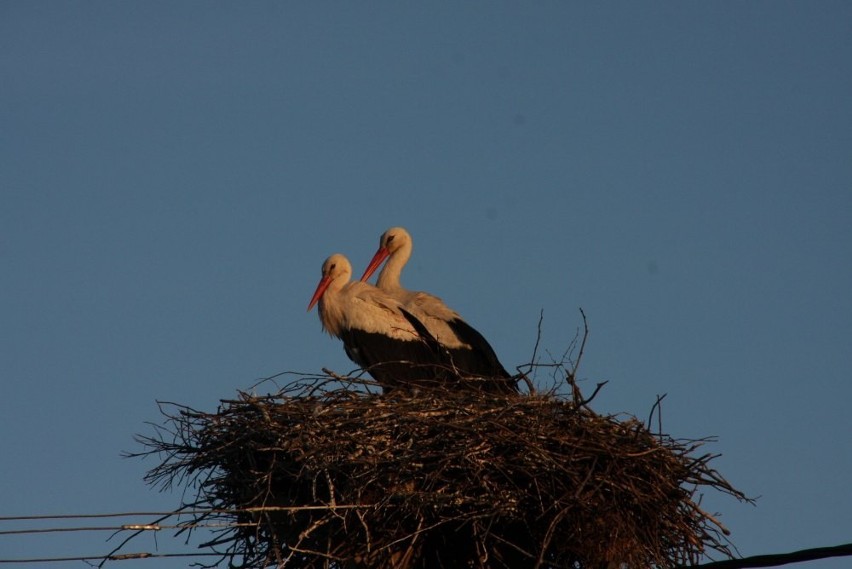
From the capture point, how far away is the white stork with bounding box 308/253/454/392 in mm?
9398

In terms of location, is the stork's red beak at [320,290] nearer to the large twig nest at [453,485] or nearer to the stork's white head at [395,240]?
the stork's white head at [395,240]

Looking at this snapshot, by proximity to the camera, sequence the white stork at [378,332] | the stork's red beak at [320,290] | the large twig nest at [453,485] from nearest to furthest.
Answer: the large twig nest at [453,485] < the white stork at [378,332] < the stork's red beak at [320,290]

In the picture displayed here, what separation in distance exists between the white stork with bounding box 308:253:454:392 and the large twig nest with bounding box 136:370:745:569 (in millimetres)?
2234

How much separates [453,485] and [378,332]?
126 inches

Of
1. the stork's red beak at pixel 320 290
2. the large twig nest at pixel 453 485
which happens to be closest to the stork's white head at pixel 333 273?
the stork's red beak at pixel 320 290

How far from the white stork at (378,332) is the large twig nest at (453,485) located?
223 cm

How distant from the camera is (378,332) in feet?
31.5

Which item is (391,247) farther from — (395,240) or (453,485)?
(453,485)

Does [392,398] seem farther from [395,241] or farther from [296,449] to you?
[395,241]

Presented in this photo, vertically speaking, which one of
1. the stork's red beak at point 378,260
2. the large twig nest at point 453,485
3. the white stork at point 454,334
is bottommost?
the large twig nest at point 453,485

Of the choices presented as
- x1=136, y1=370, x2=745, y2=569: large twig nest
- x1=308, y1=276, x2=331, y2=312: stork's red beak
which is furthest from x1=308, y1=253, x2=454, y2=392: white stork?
x1=136, y1=370, x2=745, y2=569: large twig nest

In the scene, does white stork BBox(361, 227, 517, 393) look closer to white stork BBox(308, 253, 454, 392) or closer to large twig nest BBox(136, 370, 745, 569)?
white stork BBox(308, 253, 454, 392)

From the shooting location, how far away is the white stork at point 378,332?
9.40 meters

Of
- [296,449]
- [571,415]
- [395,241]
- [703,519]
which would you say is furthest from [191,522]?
[395,241]
